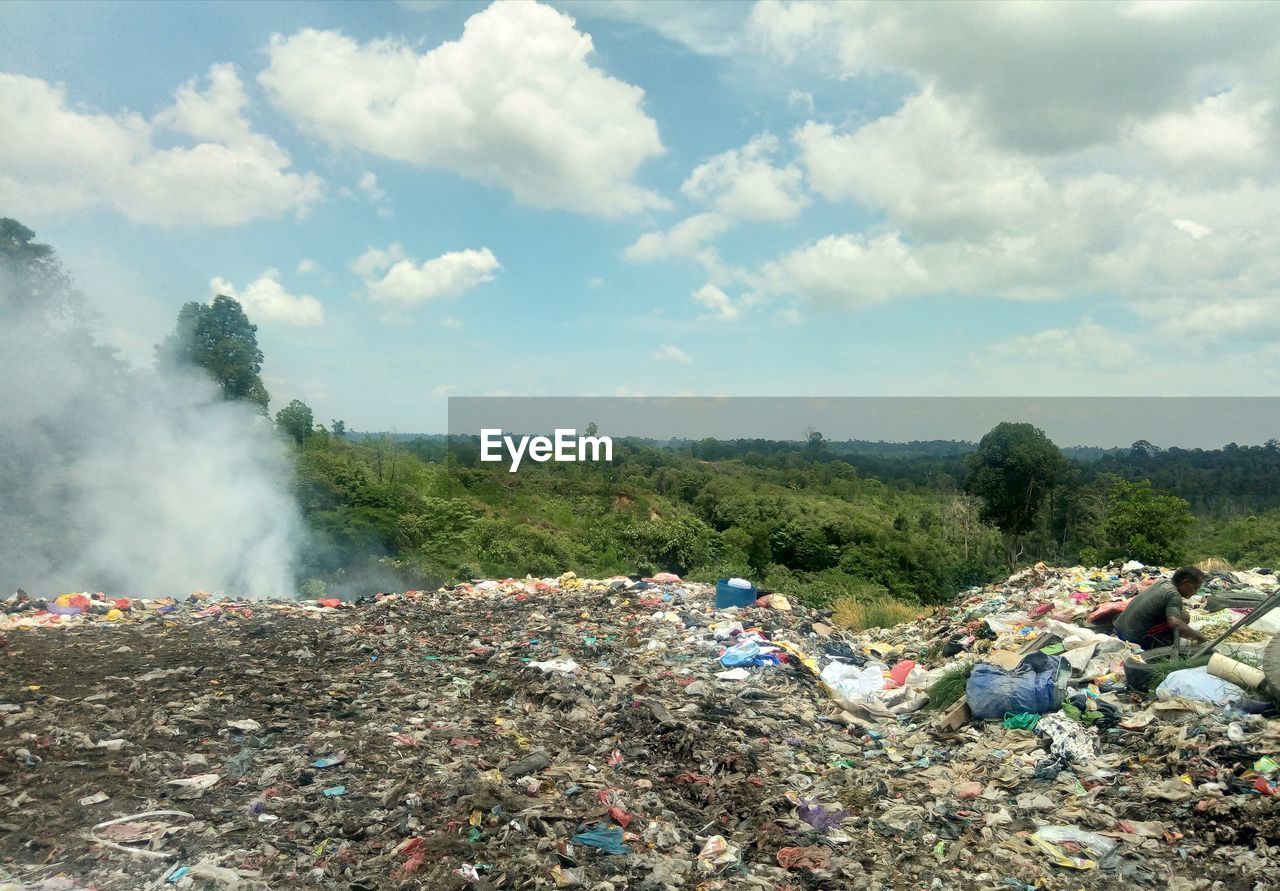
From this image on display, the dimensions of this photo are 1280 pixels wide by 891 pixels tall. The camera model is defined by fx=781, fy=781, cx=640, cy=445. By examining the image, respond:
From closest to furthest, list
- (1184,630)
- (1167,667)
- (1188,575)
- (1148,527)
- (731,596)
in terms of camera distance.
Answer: (1167,667) → (1184,630) → (1188,575) → (731,596) → (1148,527)

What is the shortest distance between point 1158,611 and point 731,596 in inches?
208

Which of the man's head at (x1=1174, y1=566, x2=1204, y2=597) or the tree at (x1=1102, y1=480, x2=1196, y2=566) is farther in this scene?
the tree at (x1=1102, y1=480, x2=1196, y2=566)

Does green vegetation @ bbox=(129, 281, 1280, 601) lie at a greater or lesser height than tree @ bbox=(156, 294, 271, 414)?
lesser

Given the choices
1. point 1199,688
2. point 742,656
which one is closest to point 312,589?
point 742,656

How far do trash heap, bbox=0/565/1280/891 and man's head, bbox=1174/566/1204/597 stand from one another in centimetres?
66

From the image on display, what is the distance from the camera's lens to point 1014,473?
79.5ft

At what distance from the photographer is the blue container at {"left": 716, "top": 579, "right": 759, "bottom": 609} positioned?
10648 mm

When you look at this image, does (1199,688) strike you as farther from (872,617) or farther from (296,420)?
(296,420)

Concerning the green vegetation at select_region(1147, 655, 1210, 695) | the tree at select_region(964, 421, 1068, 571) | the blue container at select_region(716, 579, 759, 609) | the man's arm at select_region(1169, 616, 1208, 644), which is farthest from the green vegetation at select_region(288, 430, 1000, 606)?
the green vegetation at select_region(1147, 655, 1210, 695)

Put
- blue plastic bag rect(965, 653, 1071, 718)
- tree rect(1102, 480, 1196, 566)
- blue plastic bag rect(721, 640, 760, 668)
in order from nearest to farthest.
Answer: blue plastic bag rect(965, 653, 1071, 718)
blue plastic bag rect(721, 640, 760, 668)
tree rect(1102, 480, 1196, 566)

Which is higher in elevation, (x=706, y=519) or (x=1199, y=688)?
(x=1199, y=688)

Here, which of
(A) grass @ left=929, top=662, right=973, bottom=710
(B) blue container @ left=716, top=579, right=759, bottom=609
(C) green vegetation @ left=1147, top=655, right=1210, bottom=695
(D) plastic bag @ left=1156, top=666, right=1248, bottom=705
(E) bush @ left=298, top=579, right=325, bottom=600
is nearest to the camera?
(D) plastic bag @ left=1156, top=666, right=1248, bottom=705

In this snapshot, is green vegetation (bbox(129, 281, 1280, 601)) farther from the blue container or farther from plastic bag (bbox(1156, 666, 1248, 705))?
plastic bag (bbox(1156, 666, 1248, 705))

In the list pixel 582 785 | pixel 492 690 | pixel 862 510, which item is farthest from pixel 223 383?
pixel 862 510
